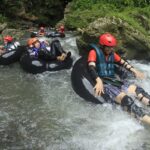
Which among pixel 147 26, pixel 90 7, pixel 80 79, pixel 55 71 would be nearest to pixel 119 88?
pixel 80 79

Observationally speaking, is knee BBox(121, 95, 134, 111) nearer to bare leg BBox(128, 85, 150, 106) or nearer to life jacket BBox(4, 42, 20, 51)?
bare leg BBox(128, 85, 150, 106)

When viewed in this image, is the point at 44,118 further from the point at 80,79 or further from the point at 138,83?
the point at 138,83

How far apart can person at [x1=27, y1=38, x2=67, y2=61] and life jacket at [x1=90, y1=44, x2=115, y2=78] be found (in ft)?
7.24

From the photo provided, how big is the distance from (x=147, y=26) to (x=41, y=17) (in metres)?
6.50

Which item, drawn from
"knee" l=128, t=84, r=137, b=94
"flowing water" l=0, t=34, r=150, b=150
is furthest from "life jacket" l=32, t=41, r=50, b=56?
"knee" l=128, t=84, r=137, b=94

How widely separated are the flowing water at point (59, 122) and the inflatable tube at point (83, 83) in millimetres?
153

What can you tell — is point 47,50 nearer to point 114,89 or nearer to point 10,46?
point 10,46

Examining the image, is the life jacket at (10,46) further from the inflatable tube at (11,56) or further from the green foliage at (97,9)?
the green foliage at (97,9)

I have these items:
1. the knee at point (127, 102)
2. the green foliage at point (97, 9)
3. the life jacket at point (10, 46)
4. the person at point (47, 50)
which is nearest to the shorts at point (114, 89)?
the knee at point (127, 102)

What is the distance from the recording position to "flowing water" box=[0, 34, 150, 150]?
6316 millimetres

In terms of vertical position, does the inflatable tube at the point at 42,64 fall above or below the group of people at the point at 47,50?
below

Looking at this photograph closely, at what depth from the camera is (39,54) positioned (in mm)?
9969

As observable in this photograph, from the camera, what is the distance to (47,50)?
1003 centimetres

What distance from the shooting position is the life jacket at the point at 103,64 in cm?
779
